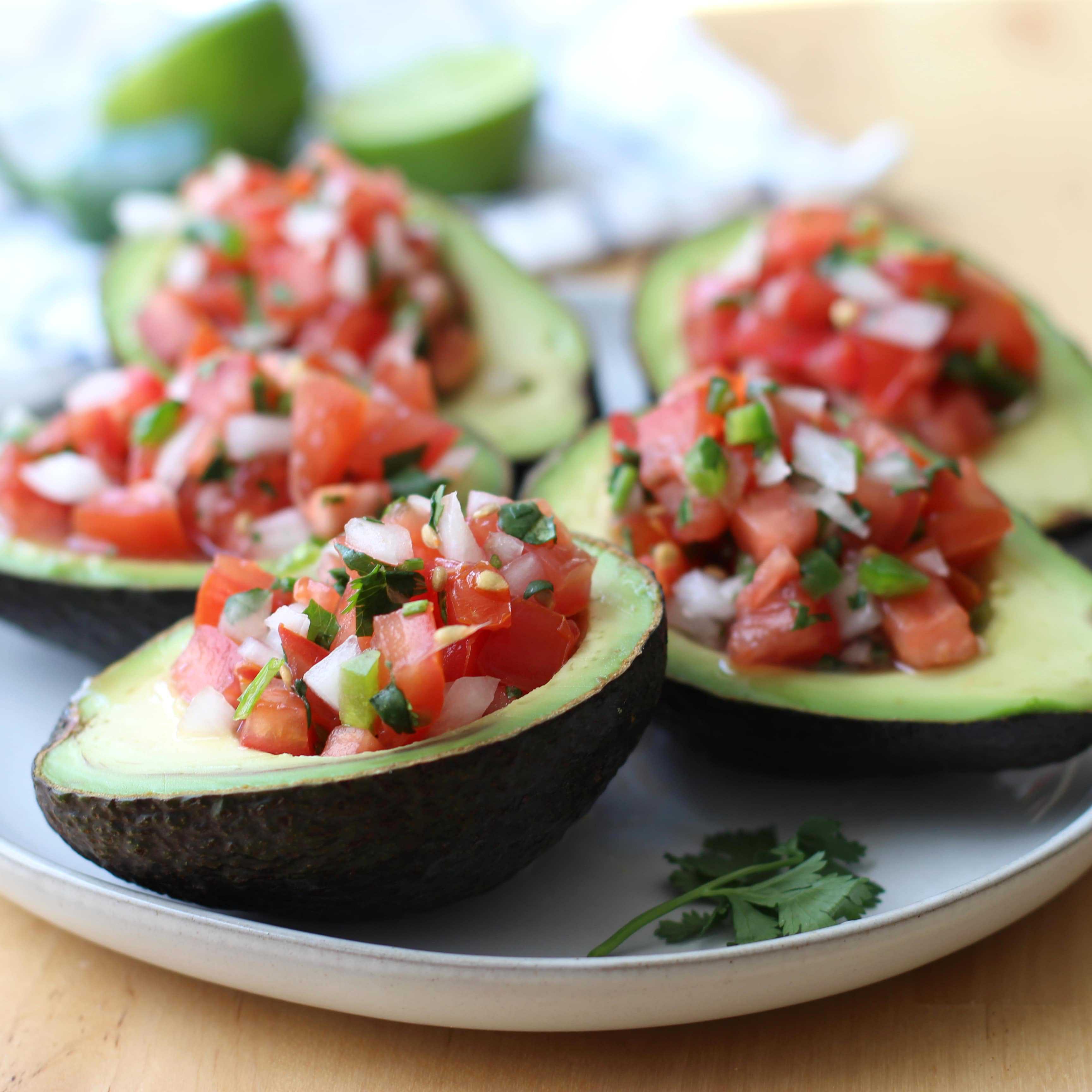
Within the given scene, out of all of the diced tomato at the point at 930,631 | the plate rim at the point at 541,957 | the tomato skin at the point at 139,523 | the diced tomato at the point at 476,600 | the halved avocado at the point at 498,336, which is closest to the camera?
the plate rim at the point at 541,957

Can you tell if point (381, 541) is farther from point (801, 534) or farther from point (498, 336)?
point (498, 336)

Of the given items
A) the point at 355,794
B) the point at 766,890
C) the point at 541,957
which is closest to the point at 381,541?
the point at 355,794

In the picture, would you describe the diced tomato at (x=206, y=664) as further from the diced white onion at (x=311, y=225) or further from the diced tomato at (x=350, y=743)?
the diced white onion at (x=311, y=225)

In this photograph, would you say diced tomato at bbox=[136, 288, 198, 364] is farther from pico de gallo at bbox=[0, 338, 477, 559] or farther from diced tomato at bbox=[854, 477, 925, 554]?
diced tomato at bbox=[854, 477, 925, 554]

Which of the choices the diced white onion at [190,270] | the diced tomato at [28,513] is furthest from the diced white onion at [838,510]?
the diced white onion at [190,270]

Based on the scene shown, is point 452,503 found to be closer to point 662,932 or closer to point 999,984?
point 662,932
